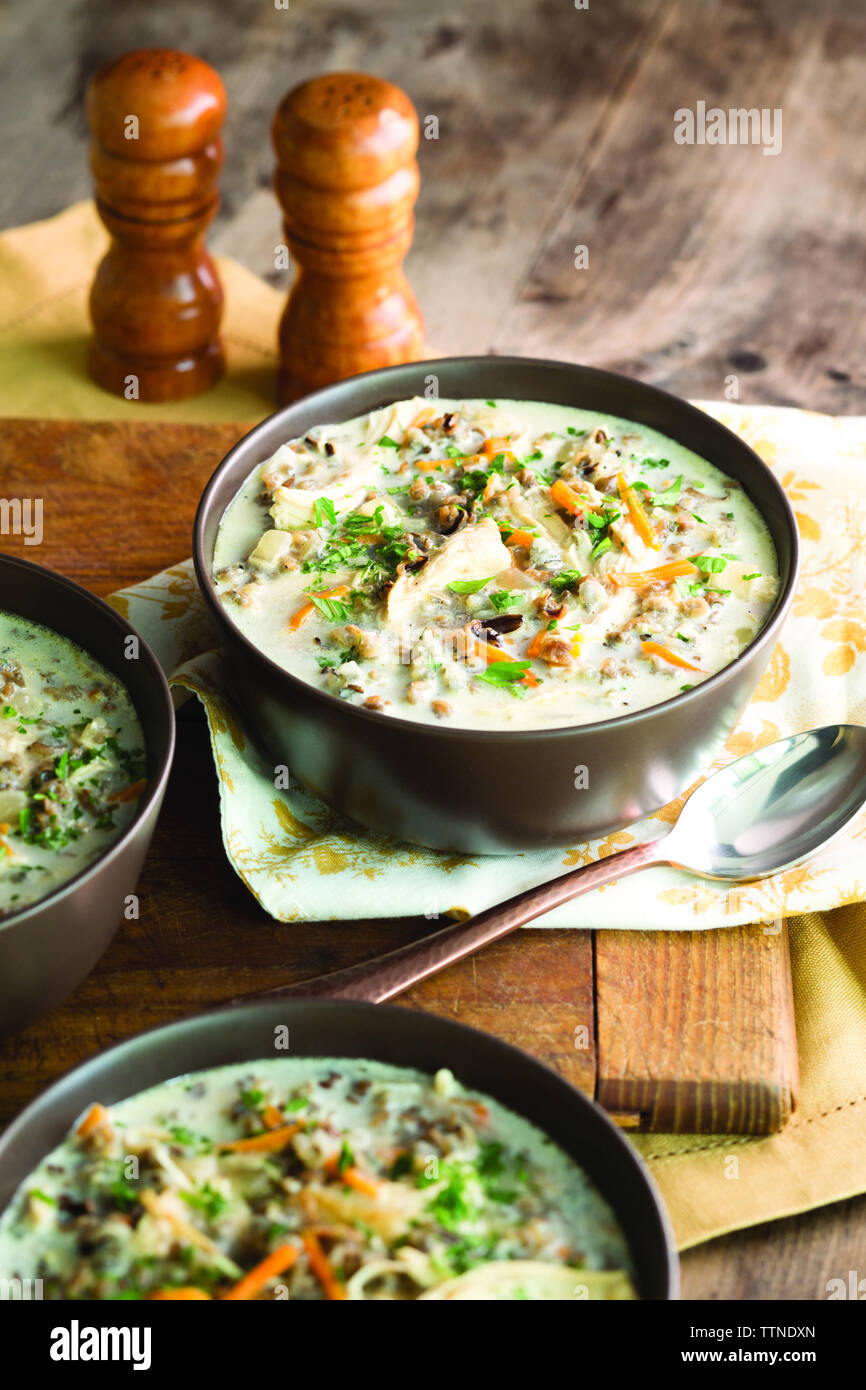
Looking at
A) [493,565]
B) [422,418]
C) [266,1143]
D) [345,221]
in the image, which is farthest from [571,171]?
[266,1143]

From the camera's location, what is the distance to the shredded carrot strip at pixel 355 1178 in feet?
6.16

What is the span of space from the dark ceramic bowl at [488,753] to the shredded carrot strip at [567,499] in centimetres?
37

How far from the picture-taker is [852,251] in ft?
17.8

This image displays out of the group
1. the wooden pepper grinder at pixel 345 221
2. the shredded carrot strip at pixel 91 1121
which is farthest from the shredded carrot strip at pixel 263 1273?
the wooden pepper grinder at pixel 345 221

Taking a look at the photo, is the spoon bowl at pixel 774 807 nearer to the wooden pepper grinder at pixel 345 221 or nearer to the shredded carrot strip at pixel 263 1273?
the shredded carrot strip at pixel 263 1273

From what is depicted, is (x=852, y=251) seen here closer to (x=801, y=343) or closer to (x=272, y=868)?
(x=801, y=343)

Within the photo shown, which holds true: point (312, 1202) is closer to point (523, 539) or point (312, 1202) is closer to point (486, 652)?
point (486, 652)

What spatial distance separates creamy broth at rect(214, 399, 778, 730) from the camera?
8.38 feet

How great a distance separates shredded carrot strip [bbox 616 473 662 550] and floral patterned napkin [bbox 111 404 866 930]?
1.39 feet

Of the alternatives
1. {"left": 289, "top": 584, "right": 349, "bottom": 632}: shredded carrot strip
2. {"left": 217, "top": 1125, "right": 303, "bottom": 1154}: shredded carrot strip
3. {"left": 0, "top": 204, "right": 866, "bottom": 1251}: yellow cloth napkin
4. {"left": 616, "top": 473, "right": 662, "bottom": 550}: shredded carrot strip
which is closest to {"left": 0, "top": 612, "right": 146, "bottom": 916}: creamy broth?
{"left": 289, "top": 584, "right": 349, "bottom": 632}: shredded carrot strip

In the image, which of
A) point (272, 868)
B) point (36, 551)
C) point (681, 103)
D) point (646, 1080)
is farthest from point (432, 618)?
point (681, 103)

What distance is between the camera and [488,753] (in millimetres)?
2361

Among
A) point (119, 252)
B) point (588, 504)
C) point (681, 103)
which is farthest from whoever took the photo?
point (681, 103)

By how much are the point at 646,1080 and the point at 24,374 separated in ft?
9.39
